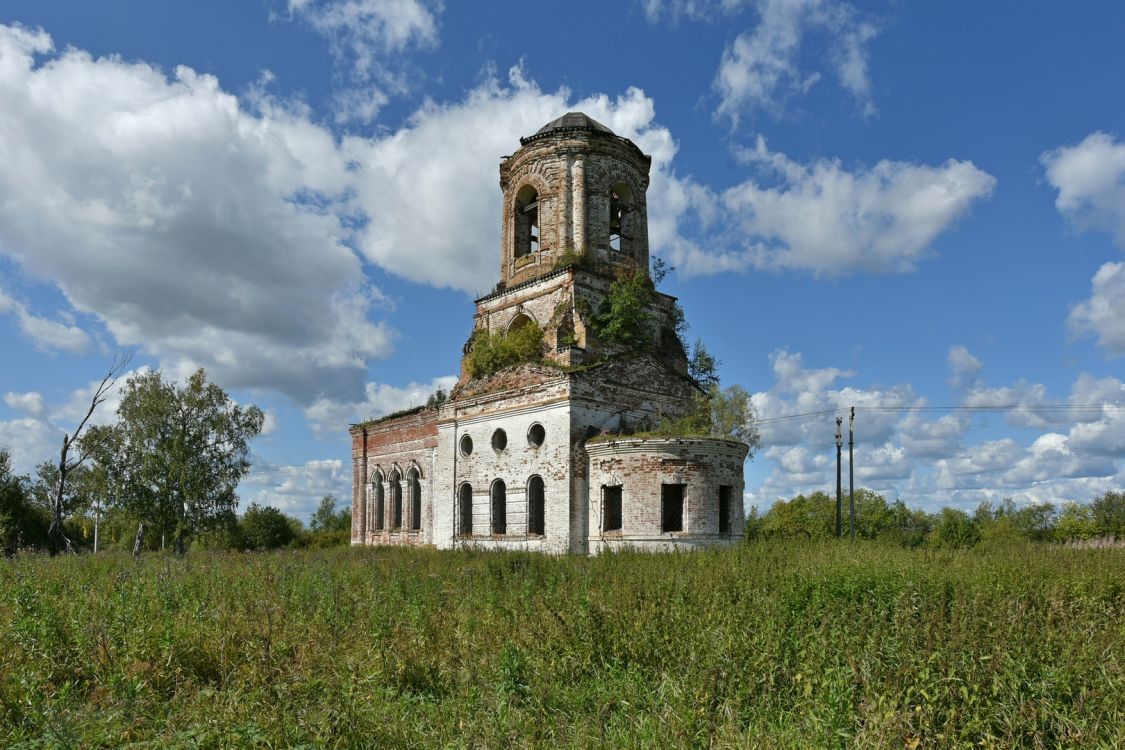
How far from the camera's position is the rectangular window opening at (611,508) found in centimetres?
1933

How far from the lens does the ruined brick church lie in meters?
18.4

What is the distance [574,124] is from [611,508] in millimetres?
12492

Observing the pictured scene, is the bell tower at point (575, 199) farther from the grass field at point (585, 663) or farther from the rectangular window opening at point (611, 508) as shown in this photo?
the grass field at point (585, 663)

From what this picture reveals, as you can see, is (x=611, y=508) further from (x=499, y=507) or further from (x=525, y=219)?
(x=525, y=219)

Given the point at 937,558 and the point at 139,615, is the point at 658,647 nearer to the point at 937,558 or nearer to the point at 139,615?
the point at 139,615

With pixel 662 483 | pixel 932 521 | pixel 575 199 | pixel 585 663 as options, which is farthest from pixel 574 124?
pixel 932 521

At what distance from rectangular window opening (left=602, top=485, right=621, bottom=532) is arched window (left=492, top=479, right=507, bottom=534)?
3325 mm

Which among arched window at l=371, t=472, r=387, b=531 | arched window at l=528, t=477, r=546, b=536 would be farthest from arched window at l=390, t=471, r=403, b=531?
arched window at l=528, t=477, r=546, b=536

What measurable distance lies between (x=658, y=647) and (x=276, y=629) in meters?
3.99

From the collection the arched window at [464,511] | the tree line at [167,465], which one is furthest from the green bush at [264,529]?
the arched window at [464,511]

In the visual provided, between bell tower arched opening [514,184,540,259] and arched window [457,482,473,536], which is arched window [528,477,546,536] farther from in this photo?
bell tower arched opening [514,184,540,259]

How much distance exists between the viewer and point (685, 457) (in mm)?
18141

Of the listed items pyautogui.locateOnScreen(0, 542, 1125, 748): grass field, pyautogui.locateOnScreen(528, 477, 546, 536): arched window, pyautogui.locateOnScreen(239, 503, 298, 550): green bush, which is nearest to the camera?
pyautogui.locateOnScreen(0, 542, 1125, 748): grass field

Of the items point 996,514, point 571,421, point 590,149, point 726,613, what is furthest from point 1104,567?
point 996,514
